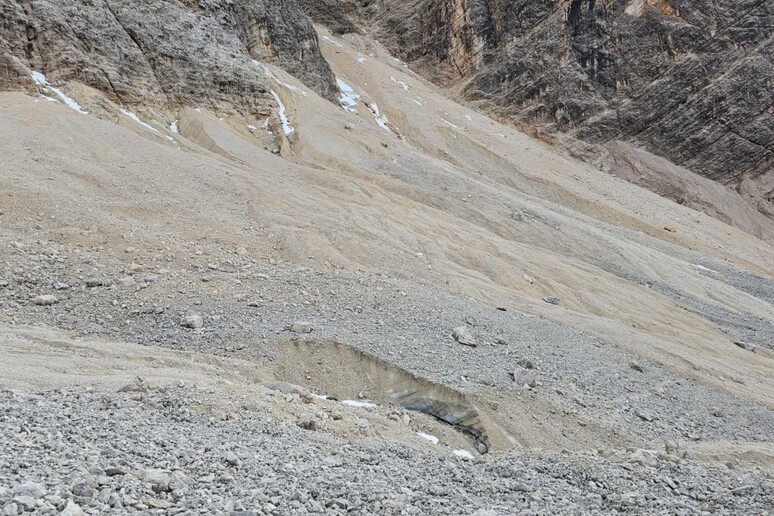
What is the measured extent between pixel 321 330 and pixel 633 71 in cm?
6123

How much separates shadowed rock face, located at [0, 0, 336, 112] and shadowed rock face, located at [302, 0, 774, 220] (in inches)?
1272

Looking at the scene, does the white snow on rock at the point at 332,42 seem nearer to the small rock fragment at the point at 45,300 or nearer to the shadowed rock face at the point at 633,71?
the shadowed rock face at the point at 633,71

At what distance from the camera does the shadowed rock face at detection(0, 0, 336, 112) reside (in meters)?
28.1

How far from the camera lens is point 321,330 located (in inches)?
473

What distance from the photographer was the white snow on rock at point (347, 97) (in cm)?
4384

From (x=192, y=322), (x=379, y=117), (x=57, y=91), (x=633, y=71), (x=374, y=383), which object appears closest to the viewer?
(x=374, y=383)

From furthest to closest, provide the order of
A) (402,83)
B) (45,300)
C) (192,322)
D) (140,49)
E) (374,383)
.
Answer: (402,83)
(140,49)
(45,300)
(192,322)
(374,383)

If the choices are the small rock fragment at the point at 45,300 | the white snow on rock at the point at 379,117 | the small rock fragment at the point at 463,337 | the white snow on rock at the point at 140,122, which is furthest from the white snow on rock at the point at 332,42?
the small rock fragment at the point at 45,300

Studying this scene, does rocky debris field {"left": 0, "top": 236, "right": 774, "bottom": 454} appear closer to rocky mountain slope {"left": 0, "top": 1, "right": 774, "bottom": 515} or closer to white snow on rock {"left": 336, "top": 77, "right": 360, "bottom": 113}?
rocky mountain slope {"left": 0, "top": 1, "right": 774, "bottom": 515}

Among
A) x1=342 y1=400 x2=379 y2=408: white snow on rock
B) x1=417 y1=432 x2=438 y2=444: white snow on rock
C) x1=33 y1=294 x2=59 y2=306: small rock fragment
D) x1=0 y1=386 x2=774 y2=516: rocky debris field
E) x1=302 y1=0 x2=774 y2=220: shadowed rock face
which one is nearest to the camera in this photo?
x1=0 y1=386 x2=774 y2=516: rocky debris field

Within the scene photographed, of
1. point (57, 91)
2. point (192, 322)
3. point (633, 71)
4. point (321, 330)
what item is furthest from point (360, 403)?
point (633, 71)

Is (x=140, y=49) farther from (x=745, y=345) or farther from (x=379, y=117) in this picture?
(x=745, y=345)

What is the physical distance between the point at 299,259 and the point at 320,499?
1114cm

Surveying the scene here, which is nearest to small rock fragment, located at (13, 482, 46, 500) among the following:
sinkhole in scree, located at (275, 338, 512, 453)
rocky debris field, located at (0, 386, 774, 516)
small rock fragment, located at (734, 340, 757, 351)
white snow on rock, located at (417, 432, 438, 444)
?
rocky debris field, located at (0, 386, 774, 516)
